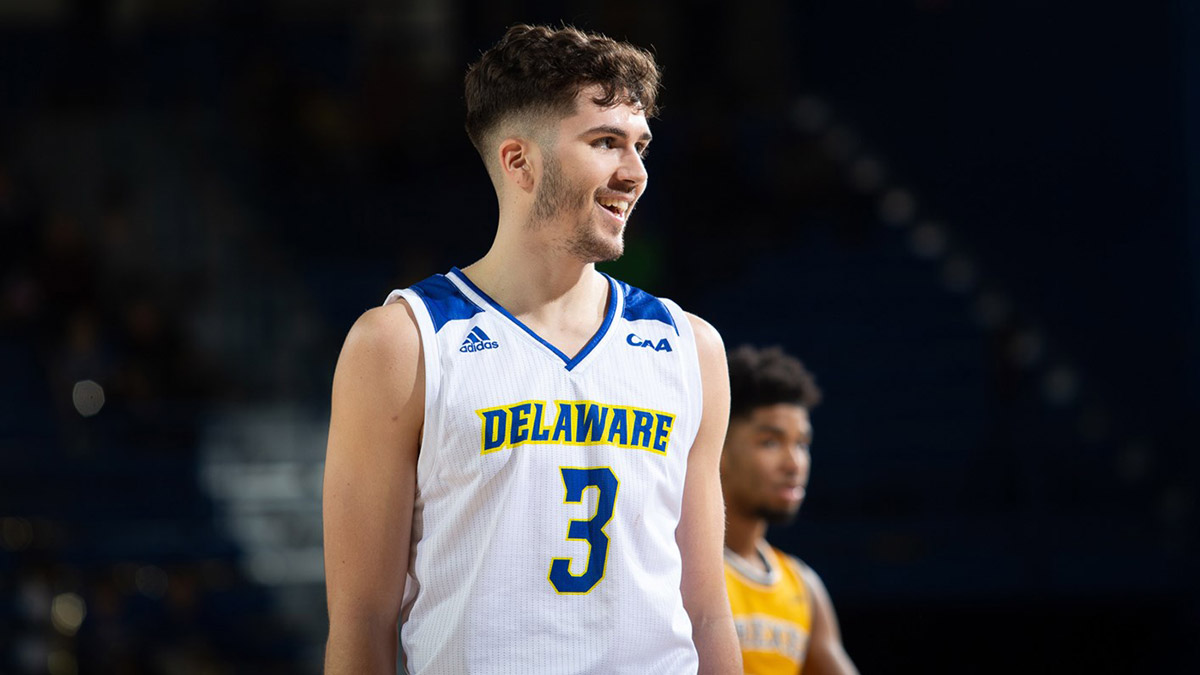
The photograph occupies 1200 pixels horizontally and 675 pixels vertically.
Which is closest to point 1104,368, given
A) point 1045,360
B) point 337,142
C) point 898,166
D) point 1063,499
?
point 1045,360

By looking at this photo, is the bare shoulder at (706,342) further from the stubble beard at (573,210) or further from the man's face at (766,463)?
the man's face at (766,463)

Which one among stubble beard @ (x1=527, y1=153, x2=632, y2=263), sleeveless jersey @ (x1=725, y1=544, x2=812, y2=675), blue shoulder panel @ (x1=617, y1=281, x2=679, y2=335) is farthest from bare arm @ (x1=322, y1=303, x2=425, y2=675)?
sleeveless jersey @ (x1=725, y1=544, x2=812, y2=675)

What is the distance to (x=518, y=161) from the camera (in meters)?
2.83

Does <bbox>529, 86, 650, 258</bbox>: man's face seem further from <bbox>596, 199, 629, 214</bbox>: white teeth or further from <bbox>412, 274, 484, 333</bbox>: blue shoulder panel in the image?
<bbox>412, 274, 484, 333</bbox>: blue shoulder panel

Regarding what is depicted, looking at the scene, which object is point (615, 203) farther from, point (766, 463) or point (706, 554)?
point (766, 463)

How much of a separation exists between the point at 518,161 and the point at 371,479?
2.23 feet

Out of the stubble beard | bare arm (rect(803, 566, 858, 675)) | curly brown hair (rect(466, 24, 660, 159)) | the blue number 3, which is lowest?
bare arm (rect(803, 566, 858, 675))

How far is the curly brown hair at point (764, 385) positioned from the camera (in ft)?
15.3

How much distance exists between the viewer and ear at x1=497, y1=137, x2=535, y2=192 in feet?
9.24

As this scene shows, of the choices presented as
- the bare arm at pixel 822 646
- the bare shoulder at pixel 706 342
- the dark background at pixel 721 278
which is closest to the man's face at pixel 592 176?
the bare shoulder at pixel 706 342

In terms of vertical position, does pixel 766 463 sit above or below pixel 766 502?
above

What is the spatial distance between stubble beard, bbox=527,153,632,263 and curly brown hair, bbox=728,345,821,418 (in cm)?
189

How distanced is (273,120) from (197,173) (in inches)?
32.5

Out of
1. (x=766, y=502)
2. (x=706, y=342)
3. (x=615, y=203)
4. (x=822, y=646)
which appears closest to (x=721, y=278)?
(x=822, y=646)
